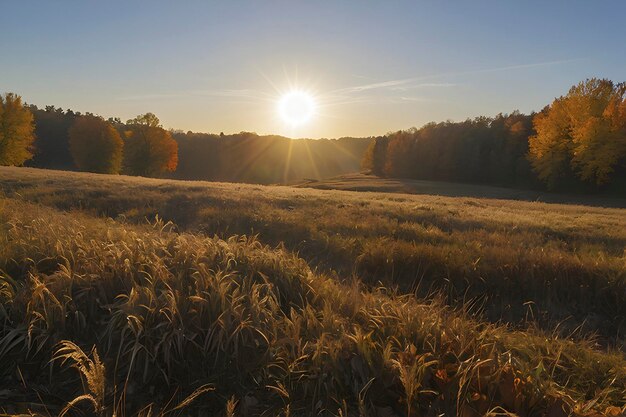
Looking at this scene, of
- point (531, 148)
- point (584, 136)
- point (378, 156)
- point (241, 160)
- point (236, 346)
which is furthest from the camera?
point (241, 160)

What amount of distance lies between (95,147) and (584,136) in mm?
58475

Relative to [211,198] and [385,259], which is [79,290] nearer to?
[385,259]

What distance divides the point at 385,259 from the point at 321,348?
500 cm

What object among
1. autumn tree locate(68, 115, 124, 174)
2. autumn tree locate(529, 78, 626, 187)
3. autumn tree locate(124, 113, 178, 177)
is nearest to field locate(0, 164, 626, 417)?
autumn tree locate(529, 78, 626, 187)

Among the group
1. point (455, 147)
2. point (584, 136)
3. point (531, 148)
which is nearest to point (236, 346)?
point (584, 136)

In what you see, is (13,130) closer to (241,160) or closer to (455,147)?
(455,147)

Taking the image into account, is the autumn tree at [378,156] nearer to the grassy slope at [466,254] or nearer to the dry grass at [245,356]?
the grassy slope at [466,254]

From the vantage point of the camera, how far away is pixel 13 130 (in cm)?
4431

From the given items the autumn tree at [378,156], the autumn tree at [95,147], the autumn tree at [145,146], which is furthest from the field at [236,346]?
the autumn tree at [378,156]

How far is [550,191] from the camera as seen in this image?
4959 cm

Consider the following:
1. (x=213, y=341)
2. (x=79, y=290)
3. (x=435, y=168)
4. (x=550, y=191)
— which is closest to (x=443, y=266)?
(x=213, y=341)

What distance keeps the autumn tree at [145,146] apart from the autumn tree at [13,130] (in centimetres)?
1069

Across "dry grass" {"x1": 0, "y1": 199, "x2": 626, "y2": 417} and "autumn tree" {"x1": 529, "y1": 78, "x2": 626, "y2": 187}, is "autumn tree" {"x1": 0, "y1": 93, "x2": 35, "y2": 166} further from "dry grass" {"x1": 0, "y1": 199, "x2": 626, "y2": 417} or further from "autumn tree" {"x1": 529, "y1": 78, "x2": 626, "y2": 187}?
"autumn tree" {"x1": 529, "y1": 78, "x2": 626, "y2": 187}

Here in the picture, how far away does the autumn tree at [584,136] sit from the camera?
42.7m
